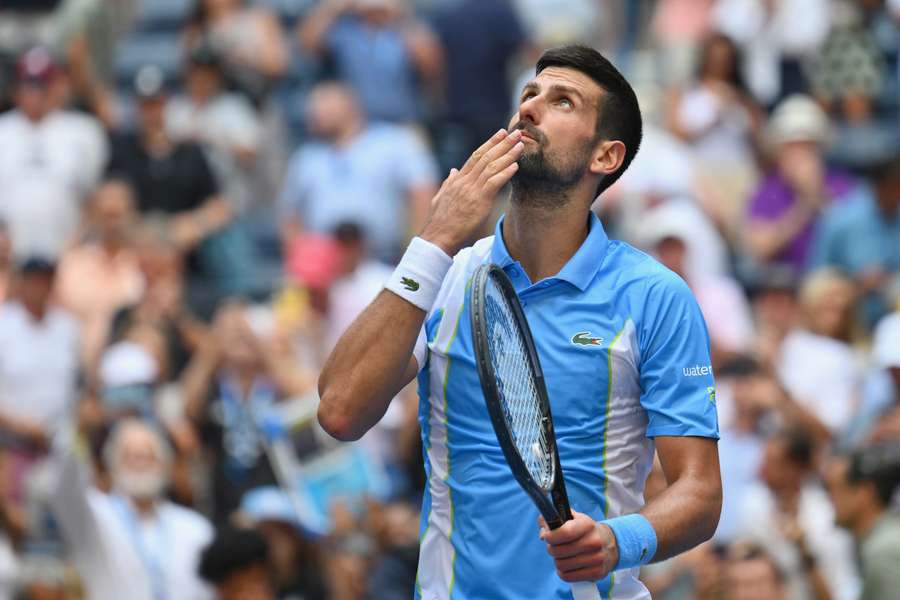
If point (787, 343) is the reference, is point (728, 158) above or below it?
above

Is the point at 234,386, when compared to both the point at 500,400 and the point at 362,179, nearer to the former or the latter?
the point at 362,179

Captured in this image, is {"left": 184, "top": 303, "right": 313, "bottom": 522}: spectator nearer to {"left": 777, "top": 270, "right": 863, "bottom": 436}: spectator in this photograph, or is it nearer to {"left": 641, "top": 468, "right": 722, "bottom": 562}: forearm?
{"left": 777, "top": 270, "right": 863, "bottom": 436}: spectator

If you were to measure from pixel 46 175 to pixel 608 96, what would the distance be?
762 centimetres

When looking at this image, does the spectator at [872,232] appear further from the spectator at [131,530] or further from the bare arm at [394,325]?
the bare arm at [394,325]

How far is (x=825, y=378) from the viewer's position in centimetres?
918

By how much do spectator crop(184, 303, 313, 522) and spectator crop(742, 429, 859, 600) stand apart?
8.16 ft

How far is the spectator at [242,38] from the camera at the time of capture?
40.7 ft

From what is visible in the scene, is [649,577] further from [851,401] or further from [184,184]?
[184,184]

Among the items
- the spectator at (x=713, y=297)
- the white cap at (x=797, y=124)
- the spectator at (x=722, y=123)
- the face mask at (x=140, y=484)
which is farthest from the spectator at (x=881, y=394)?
the face mask at (x=140, y=484)

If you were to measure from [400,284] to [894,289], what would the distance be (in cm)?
625

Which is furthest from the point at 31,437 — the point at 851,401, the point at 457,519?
the point at 457,519

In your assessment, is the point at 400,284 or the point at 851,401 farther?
the point at 851,401

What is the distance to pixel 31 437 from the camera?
952 cm

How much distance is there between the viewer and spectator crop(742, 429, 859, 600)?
7.49m
